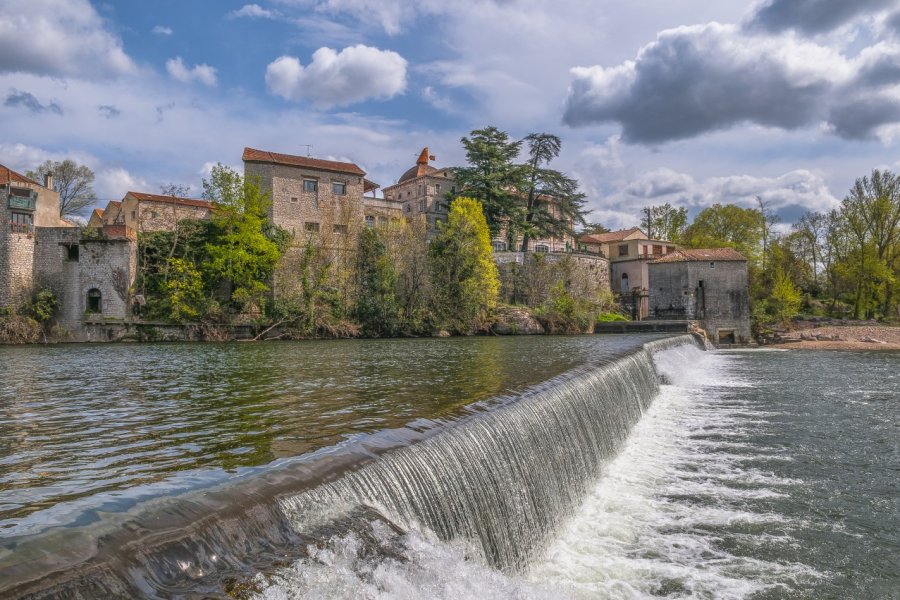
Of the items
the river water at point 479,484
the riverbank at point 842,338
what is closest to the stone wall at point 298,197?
A: the riverbank at point 842,338

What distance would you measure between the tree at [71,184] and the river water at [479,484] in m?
38.9

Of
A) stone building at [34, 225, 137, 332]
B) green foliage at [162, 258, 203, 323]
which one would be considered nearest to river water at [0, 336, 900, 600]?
green foliage at [162, 258, 203, 323]

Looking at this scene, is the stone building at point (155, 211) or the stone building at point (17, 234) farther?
the stone building at point (155, 211)

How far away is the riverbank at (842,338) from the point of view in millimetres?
32781

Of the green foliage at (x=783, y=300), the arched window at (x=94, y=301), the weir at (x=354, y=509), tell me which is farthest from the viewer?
the green foliage at (x=783, y=300)

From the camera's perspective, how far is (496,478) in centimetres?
536

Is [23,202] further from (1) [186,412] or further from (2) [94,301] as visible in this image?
(1) [186,412]

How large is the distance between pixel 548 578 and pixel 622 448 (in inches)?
180

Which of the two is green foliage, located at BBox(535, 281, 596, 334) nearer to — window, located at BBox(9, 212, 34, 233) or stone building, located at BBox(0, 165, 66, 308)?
stone building, located at BBox(0, 165, 66, 308)

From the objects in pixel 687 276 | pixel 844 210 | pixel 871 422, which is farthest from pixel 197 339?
pixel 844 210

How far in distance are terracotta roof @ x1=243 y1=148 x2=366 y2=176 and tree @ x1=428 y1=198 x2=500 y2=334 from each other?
854 centimetres

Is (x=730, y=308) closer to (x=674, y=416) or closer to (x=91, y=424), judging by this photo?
(x=674, y=416)

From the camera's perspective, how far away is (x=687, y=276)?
4381cm

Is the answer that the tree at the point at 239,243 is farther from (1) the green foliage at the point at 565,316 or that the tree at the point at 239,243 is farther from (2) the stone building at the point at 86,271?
(1) the green foliage at the point at 565,316
